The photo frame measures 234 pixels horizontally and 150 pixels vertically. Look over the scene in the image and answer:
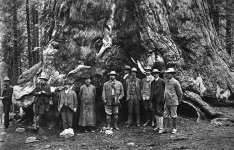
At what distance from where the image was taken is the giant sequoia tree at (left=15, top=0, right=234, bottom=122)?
12.6 m

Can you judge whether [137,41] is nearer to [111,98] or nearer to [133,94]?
[133,94]

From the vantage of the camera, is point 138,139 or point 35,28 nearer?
point 138,139

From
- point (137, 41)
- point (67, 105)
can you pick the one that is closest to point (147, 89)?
point (137, 41)

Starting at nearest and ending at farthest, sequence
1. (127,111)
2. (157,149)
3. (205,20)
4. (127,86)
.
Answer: (157,149) → (127,86) → (127,111) → (205,20)

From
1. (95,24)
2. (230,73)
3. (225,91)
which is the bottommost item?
(225,91)

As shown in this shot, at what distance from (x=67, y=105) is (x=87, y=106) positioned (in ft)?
2.91

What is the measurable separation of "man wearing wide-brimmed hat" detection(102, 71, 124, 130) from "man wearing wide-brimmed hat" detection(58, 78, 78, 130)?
1266mm

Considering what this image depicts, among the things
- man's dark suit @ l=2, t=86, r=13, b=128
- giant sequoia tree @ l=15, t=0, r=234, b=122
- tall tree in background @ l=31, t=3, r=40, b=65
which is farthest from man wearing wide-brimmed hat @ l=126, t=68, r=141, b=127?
tall tree in background @ l=31, t=3, r=40, b=65

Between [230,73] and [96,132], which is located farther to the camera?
[230,73]

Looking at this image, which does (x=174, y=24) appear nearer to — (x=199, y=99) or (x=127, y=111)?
(x=199, y=99)

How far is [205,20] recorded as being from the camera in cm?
1535

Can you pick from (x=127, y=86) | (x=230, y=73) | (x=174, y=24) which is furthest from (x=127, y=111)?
(x=230, y=73)

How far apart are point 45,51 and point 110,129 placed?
5074 millimetres

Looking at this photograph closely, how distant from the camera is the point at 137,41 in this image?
13.1m
